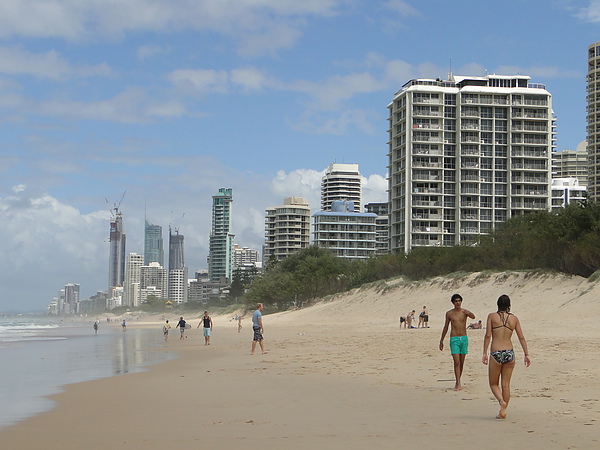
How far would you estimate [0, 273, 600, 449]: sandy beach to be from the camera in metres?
9.12

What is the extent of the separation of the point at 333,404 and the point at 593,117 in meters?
131

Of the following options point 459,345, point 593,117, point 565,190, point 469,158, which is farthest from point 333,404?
point 565,190

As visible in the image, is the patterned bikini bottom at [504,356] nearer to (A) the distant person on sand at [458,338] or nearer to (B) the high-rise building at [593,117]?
(A) the distant person on sand at [458,338]

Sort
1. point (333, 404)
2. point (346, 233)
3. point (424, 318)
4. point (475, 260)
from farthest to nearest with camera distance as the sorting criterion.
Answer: point (346, 233) < point (475, 260) < point (424, 318) < point (333, 404)

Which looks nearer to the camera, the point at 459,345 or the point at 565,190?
the point at 459,345

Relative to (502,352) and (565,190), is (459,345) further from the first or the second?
(565,190)

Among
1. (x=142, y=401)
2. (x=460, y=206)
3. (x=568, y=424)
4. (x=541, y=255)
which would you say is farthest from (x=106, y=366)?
(x=460, y=206)

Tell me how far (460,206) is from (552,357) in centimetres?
9024

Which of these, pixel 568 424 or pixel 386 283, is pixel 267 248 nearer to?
pixel 386 283

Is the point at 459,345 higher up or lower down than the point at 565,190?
lower down

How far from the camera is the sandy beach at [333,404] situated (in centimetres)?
912

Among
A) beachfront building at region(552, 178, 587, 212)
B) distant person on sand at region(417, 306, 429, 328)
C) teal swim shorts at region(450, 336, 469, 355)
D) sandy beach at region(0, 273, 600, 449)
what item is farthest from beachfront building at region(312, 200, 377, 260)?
teal swim shorts at region(450, 336, 469, 355)

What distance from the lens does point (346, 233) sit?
15775cm

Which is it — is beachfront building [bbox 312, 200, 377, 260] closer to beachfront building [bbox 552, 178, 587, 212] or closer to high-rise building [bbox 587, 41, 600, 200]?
beachfront building [bbox 552, 178, 587, 212]
